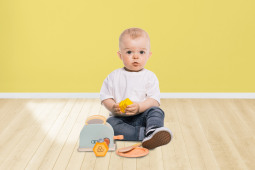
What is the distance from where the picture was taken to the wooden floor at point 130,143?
1.72 metres

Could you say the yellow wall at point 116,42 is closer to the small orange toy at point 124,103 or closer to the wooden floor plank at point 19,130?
the wooden floor plank at point 19,130

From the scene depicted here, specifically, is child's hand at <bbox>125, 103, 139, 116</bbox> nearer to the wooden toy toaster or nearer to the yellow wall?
the wooden toy toaster

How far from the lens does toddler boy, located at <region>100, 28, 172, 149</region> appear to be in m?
1.96

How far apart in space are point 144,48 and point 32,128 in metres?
0.71

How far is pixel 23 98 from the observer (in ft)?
8.93

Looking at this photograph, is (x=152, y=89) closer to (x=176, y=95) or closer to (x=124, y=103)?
(x=124, y=103)

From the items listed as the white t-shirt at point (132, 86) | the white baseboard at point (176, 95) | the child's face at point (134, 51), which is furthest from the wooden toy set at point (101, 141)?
the white baseboard at point (176, 95)

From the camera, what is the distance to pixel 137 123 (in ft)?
6.66

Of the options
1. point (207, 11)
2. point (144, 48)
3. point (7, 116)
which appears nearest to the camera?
point (144, 48)

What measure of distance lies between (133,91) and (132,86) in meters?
0.02

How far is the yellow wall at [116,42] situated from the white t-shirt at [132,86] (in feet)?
2.04

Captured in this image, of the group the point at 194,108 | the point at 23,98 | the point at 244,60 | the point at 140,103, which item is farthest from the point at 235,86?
the point at 23,98

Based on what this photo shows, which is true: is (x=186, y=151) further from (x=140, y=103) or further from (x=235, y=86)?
(x=235, y=86)

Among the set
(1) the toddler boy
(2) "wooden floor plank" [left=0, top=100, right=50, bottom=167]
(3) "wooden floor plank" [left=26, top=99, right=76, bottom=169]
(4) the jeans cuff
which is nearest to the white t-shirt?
(1) the toddler boy
